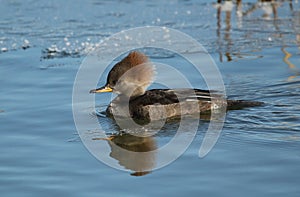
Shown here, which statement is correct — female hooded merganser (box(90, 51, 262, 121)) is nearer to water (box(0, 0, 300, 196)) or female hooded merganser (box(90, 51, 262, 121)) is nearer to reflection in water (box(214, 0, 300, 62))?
water (box(0, 0, 300, 196))

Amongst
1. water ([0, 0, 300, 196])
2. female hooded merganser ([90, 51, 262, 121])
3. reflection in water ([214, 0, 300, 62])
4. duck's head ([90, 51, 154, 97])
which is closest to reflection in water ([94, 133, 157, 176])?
water ([0, 0, 300, 196])

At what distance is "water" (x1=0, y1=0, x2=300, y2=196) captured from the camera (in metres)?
5.29

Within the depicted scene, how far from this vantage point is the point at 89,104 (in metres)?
7.90

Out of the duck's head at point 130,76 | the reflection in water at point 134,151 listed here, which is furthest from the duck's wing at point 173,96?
the reflection in water at point 134,151

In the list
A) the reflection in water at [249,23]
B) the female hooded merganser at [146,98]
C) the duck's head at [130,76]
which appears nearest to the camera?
the female hooded merganser at [146,98]

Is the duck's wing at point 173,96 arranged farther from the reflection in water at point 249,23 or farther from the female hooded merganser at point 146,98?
the reflection in water at point 249,23

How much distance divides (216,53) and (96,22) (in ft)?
9.02

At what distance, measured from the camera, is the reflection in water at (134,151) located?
5.81 metres

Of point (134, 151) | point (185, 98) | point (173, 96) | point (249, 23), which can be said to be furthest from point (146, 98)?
point (249, 23)

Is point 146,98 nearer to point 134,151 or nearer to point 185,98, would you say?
point 185,98

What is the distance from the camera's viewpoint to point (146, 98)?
294 inches

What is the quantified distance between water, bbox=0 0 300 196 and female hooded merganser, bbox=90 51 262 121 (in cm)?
29

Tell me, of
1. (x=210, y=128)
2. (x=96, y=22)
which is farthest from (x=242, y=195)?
(x=96, y=22)

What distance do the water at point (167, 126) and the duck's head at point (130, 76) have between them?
1.45 ft
